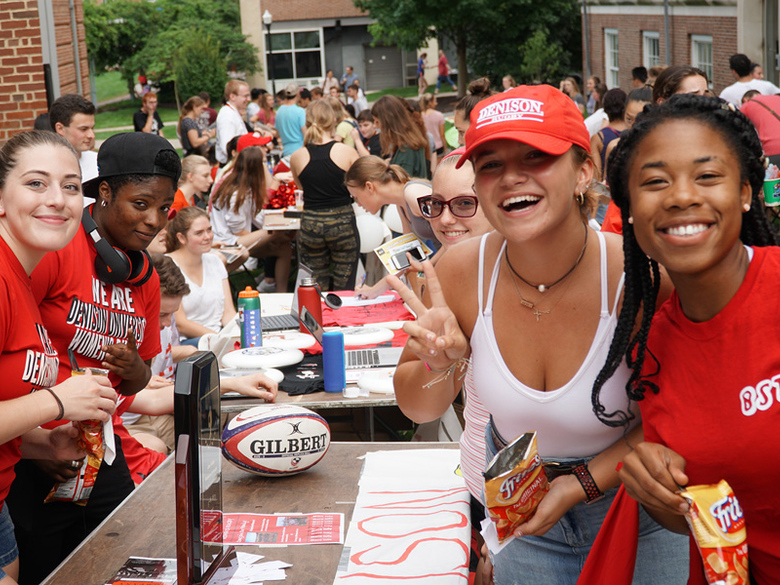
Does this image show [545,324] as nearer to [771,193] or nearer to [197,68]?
[771,193]

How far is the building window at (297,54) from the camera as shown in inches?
1766

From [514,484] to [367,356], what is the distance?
2.66 metres

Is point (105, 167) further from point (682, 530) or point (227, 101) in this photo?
point (227, 101)

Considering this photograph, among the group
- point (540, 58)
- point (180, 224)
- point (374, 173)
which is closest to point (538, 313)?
point (374, 173)

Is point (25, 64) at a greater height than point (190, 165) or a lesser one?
greater

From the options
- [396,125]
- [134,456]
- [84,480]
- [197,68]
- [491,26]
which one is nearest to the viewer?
[84,480]

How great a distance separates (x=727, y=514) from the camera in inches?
61.7

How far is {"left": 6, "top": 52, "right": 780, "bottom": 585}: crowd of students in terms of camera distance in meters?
1.66

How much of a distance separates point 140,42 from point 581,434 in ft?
141

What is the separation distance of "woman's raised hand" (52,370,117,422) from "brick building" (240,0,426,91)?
41.6m

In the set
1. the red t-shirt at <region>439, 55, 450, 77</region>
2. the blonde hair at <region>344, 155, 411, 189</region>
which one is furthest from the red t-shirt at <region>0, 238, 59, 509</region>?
Answer: the red t-shirt at <region>439, 55, 450, 77</region>

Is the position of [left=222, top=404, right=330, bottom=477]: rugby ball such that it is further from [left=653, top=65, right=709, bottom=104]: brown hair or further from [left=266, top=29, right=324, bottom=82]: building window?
[left=266, top=29, right=324, bottom=82]: building window

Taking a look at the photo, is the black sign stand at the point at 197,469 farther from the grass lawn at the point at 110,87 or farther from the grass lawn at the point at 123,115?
the grass lawn at the point at 110,87

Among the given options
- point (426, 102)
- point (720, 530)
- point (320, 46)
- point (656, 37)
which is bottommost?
point (720, 530)
